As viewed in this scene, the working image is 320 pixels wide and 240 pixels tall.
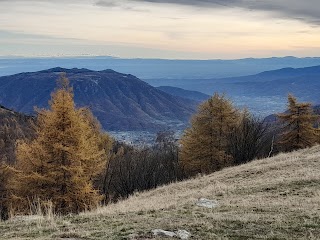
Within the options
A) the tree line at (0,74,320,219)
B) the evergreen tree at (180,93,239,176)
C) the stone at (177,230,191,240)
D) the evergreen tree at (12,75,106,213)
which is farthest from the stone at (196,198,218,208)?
the evergreen tree at (180,93,239,176)

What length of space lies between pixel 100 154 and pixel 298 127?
86.5 ft

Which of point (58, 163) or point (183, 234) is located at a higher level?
point (183, 234)

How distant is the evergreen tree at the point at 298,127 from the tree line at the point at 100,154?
97 millimetres

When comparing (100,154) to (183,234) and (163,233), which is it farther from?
(183,234)

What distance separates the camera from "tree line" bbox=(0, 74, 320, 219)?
22.7m

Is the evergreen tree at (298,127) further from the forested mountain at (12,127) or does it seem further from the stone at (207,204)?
the forested mountain at (12,127)

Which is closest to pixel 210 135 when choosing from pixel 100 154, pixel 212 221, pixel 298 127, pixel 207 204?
pixel 298 127

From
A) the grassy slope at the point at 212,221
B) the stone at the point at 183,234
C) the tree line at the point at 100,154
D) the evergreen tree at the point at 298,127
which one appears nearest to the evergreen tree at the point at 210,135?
the tree line at the point at 100,154

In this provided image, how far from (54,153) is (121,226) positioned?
14669 millimetres

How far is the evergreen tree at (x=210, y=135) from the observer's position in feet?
124

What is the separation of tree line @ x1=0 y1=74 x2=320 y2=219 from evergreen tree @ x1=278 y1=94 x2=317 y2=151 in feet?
0.32

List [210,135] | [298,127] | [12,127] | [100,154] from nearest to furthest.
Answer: [100,154] → [210,135] → [298,127] → [12,127]

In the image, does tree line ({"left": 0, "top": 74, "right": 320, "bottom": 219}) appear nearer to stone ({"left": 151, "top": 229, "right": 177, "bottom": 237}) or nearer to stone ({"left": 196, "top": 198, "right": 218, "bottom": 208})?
stone ({"left": 196, "top": 198, "right": 218, "bottom": 208})

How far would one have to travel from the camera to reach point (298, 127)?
4434 centimetres
